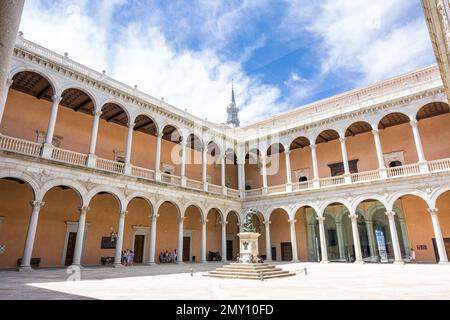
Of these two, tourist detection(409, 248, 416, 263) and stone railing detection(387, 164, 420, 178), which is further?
tourist detection(409, 248, 416, 263)

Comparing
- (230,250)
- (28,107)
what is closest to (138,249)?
(230,250)

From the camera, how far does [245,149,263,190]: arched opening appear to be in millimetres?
24891

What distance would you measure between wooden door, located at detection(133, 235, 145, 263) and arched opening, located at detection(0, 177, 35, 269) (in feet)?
20.0

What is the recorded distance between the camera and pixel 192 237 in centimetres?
2180

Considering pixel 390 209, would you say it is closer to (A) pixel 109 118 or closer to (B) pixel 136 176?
(B) pixel 136 176

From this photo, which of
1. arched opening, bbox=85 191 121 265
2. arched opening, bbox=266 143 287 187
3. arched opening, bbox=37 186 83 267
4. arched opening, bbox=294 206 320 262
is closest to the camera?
arched opening, bbox=37 186 83 267

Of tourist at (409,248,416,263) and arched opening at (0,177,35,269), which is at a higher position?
arched opening at (0,177,35,269)

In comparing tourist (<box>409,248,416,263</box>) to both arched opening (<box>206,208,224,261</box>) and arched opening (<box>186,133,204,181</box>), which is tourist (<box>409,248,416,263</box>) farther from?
arched opening (<box>186,133,204,181</box>)

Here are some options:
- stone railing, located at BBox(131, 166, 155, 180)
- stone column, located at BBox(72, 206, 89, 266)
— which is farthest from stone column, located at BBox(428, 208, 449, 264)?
stone column, located at BBox(72, 206, 89, 266)

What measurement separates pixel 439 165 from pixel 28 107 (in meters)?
21.7

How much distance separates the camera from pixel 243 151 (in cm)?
2397

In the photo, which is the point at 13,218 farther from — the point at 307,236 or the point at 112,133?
the point at 307,236
